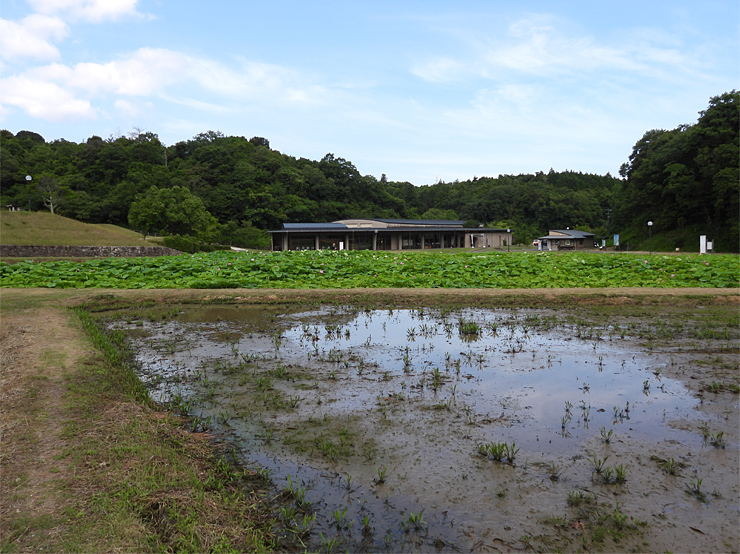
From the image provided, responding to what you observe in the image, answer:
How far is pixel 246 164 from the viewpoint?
6375 centimetres

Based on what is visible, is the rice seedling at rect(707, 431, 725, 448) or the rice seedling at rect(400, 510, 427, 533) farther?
the rice seedling at rect(707, 431, 725, 448)

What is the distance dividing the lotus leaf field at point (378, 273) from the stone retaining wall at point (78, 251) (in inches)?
454

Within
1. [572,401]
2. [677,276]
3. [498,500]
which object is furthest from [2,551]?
[677,276]

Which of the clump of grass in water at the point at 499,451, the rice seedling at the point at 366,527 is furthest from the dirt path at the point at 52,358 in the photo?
the clump of grass in water at the point at 499,451

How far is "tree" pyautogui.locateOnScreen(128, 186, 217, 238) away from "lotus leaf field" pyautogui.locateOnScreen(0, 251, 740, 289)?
27.7 metres

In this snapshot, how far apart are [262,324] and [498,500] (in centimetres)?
697

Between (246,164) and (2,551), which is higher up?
(246,164)

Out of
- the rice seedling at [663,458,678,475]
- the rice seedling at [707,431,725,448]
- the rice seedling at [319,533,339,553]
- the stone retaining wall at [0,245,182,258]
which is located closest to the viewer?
the rice seedling at [319,533,339,553]

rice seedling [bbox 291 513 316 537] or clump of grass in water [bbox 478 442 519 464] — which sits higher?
clump of grass in water [bbox 478 442 519 464]

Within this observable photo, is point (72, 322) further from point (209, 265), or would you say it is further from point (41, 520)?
point (209, 265)

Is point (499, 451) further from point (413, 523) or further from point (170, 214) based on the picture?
point (170, 214)

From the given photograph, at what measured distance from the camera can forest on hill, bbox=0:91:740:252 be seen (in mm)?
39281

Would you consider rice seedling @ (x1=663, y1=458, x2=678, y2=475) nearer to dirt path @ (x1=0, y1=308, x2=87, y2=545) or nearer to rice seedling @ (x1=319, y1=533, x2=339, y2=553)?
rice seedling @ (x1=319, y1=533, x2=339, y2=553)

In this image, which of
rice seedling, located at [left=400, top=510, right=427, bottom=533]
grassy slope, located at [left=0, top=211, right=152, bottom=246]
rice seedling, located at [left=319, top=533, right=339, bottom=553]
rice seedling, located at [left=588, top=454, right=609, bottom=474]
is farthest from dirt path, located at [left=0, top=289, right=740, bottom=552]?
grassy slope, located at [left=0, top=211, right=152, bottom=246]
